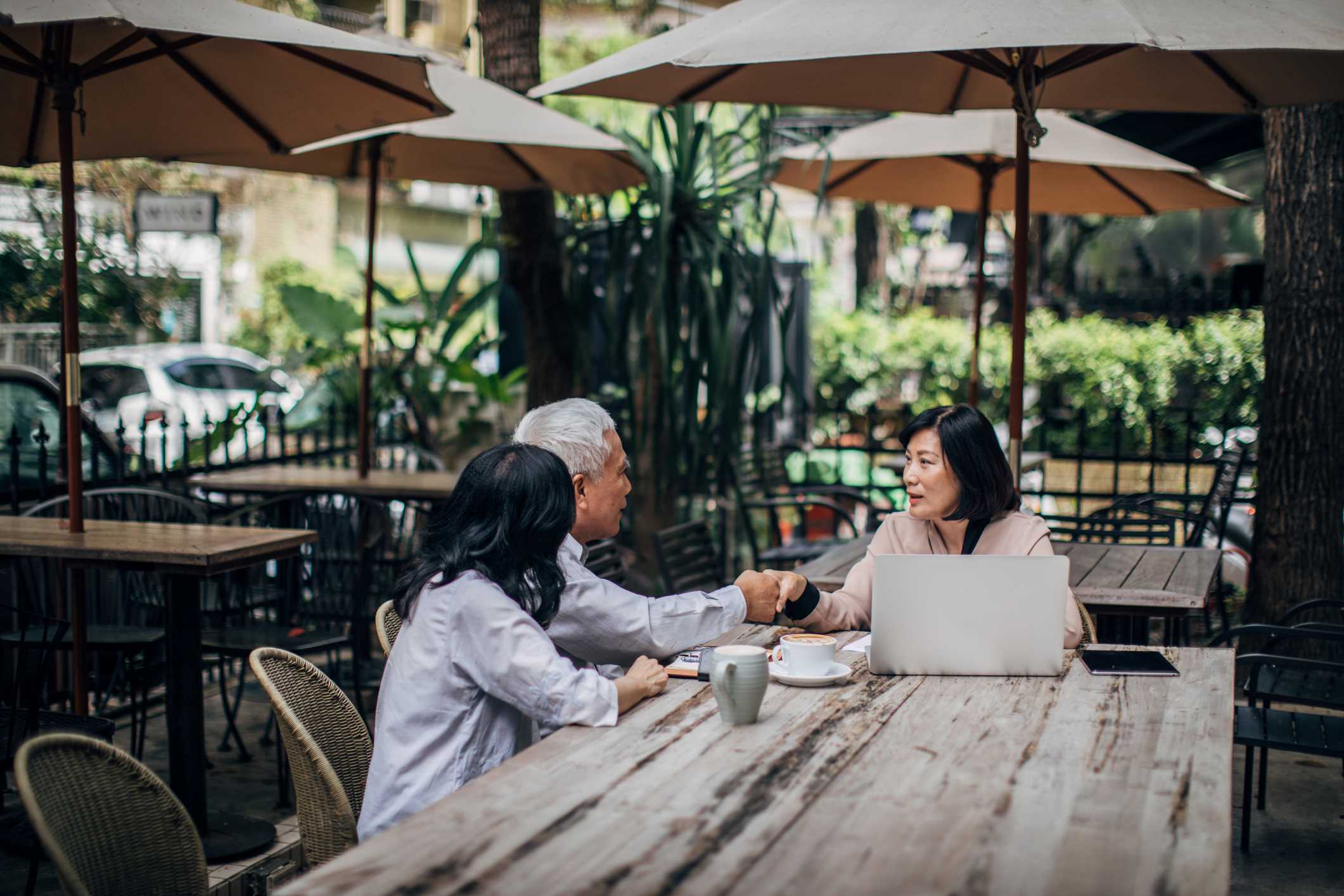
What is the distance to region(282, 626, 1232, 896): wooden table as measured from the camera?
1650 mm

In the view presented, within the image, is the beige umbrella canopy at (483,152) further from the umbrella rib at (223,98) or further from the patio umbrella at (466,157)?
the umbrella rib at (223,98)

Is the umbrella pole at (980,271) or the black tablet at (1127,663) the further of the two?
the umbrella pole at (980,271)

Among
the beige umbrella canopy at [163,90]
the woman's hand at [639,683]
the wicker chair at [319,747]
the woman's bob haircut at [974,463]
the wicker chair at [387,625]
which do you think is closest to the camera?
the wicker chair at [319,747]

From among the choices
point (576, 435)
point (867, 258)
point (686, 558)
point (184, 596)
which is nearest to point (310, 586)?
point (184, 596)

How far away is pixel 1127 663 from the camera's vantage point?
2857 mm

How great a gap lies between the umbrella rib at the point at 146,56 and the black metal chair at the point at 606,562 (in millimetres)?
2034

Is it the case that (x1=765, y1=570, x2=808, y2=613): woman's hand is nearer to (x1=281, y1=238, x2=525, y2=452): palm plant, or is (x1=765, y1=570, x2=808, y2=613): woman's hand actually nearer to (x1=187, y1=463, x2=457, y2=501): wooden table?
(x1=187, y1=463, x2=457, y2=501): wooden table

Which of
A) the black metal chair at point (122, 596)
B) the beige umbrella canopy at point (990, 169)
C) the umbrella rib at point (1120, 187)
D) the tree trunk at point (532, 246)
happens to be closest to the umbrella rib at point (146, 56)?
the black metal chair at point (122, 596)

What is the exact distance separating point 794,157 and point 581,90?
6.45 ft

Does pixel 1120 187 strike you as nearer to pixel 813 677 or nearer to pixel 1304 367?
pixel 1304 367

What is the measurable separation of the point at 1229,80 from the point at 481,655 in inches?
135

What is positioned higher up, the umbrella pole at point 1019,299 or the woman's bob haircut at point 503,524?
the umbrella pole at point 1019,299

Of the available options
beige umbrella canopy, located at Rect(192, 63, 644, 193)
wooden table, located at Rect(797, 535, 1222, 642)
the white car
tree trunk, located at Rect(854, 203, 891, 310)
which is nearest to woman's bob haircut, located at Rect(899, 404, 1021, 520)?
wooden table, located at Rect(797, 535, 1222, 642)

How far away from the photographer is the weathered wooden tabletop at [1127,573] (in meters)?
3.85
